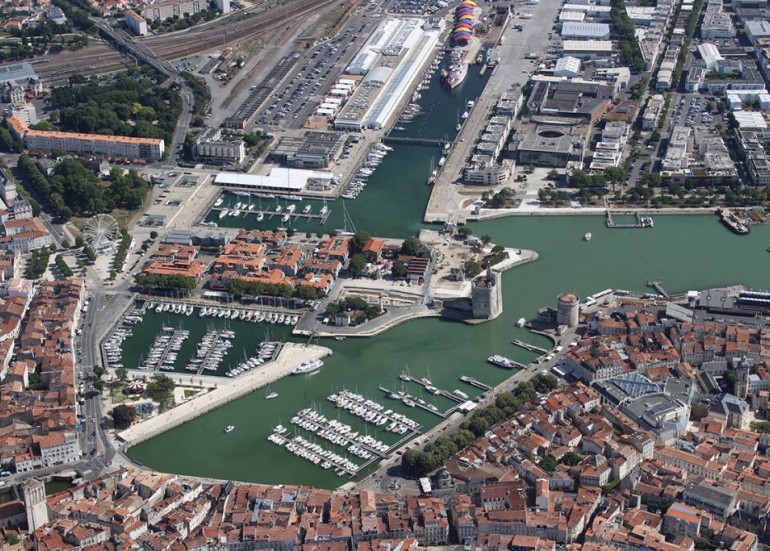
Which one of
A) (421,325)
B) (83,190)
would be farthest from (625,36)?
(421,325)

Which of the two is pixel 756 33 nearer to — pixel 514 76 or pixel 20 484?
pixel 514 76

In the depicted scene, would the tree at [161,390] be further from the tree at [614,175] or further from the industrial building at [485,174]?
the tree at [614,175]

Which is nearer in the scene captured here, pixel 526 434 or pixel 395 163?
pixel 526 434

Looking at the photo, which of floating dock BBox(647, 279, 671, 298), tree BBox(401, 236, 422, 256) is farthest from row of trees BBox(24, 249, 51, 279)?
floating dock BBox(647, 279, 671, 298)

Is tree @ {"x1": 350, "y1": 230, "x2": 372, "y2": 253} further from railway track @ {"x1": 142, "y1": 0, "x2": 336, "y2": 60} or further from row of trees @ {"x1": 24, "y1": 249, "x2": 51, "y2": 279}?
railway track @ {"x1": 142, "y1": 0, "x2": 336, "y2": 60}

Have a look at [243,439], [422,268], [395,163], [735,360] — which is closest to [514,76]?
[395,163]
